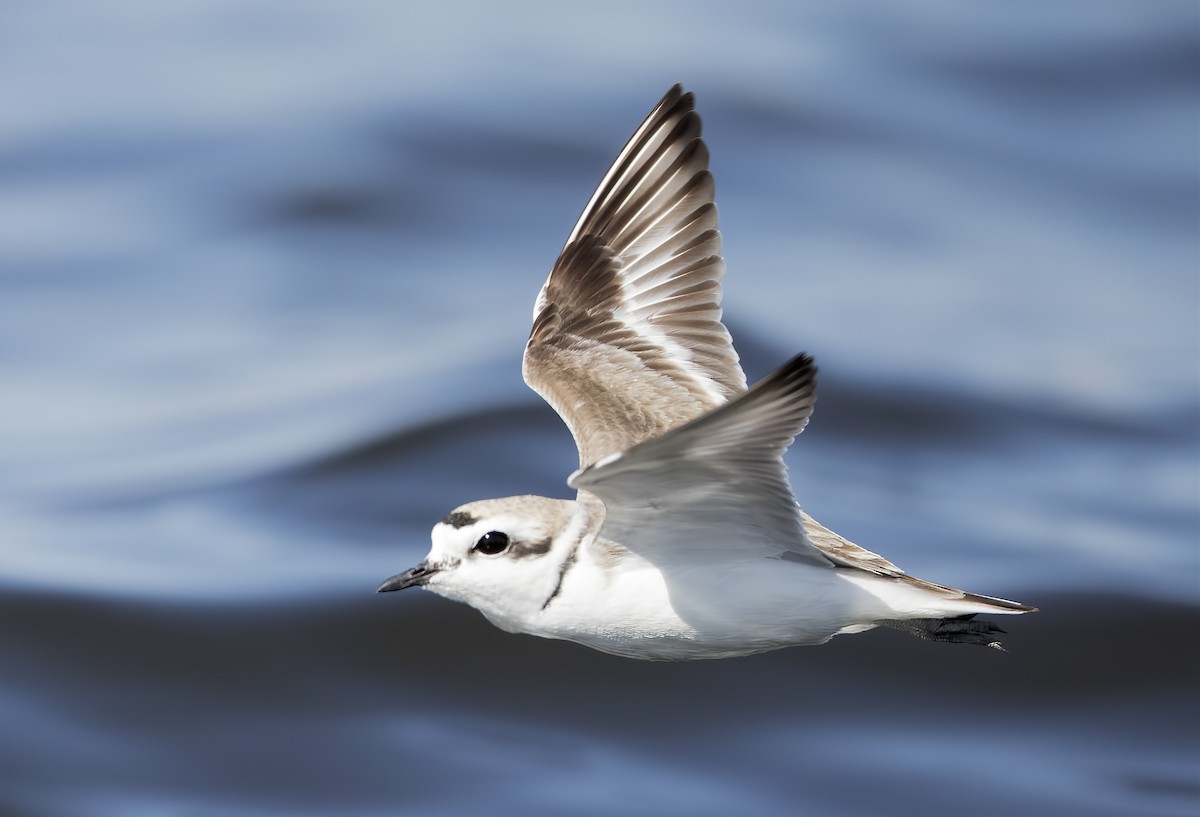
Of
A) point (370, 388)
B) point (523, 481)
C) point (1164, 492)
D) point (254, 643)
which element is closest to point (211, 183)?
point (370, 388)

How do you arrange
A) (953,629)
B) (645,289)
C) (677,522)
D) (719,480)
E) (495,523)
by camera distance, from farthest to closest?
(645,289), (953,629), (495,523), (677,522), (719,480)

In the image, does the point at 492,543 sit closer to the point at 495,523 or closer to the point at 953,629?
the point at 495,523

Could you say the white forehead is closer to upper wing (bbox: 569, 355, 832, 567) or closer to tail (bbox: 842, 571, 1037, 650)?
upper wing (bbox: 569, 355, 832, 567)

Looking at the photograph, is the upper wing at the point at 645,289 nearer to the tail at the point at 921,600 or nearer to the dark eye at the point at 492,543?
the dark eye at the point at 492,543

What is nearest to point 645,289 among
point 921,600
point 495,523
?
point 495,523

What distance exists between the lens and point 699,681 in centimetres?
1440

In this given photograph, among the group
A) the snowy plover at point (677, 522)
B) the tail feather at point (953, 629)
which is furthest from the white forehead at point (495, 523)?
the tail feather at point (953, 629)

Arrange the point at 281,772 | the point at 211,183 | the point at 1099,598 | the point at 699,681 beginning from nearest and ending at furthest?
the point at 281,772, the point at 699,681, the point at 1099,598, the point at 211,183

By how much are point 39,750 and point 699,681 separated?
5.32 meters

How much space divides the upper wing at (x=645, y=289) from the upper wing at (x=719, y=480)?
1.43 meters

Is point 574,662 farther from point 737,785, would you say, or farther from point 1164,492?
point 1164,492

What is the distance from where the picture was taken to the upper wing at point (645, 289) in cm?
888

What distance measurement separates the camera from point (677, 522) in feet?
23.7

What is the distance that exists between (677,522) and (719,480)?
442mm
